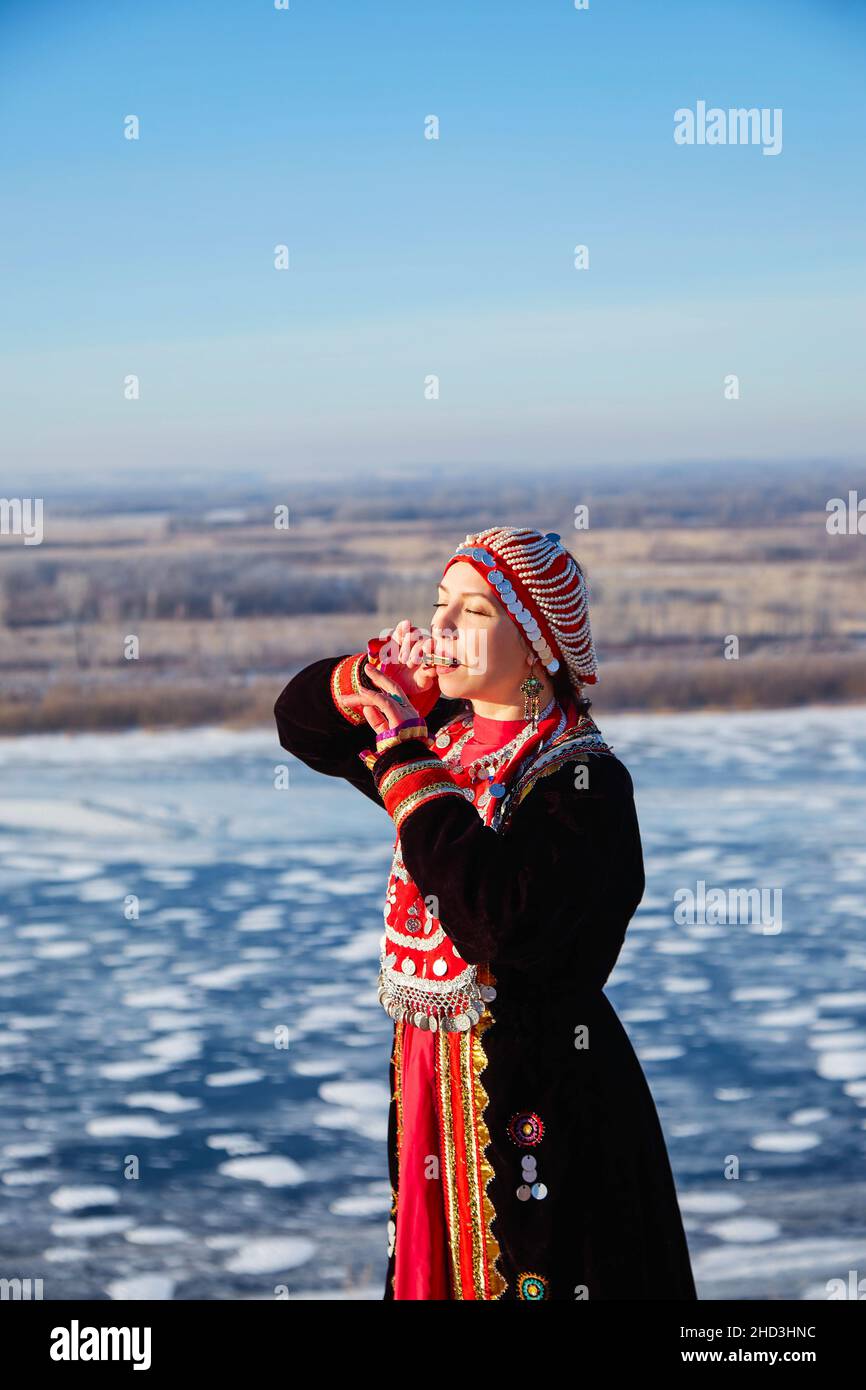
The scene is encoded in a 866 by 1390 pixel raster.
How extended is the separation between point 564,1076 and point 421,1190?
216 mm

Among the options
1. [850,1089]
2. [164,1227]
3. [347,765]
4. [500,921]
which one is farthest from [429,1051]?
[850,1089]

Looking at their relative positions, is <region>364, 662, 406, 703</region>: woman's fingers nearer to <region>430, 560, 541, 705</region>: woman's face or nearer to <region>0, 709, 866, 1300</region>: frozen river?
<region>430, 560, 541, 705</region>: woman's face

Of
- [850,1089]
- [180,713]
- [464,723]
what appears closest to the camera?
[464,723]

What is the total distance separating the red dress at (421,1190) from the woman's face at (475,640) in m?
0.12

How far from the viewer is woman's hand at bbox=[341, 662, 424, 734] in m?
1.66

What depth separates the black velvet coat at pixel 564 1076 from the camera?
62.8 inches

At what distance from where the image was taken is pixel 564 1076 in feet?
5.45

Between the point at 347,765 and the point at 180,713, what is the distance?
23.5 feet

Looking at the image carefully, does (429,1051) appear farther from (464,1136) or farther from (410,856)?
(410,856)

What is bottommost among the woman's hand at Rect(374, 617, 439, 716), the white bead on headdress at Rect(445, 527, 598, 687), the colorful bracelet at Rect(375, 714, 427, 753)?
the colorful bracelet at Rect(375, 714, 427, 753)

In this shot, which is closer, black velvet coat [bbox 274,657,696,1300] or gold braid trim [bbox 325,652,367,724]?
black velvet coat [bbox 274,657,696,1300]

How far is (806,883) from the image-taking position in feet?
17.8

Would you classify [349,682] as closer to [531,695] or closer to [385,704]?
[385,704]

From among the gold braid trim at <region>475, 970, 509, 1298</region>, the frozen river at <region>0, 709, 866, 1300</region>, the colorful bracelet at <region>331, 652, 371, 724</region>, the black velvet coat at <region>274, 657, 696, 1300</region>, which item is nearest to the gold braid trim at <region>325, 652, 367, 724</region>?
the colorful bracelet at <region>331, 652, 371, 724</region>
